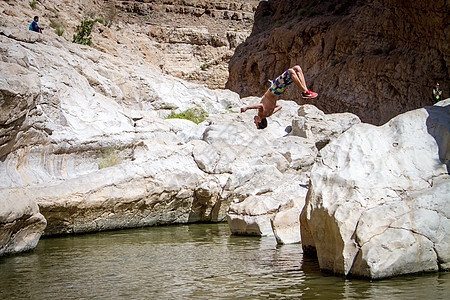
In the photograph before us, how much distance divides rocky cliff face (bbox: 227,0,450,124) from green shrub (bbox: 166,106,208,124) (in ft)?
31.6

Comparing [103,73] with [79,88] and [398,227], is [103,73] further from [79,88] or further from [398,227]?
[398,227]

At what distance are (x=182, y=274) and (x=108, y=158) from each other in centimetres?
577

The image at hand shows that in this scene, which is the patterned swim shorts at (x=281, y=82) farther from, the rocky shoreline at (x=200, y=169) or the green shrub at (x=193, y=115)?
the green shrub at (x=193, y=115)

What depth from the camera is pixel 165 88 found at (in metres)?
18.3

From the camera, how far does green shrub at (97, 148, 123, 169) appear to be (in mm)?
11188

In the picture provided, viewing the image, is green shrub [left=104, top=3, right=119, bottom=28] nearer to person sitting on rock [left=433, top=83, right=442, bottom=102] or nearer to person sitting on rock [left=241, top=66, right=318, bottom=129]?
person sitting on rock [left=433, top=83, right=442, bottom=102]

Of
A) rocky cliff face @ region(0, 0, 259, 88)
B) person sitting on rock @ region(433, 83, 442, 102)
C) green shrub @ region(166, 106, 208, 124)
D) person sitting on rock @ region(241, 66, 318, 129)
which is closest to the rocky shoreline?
green shrub @ region(166, 106, 208, 124)

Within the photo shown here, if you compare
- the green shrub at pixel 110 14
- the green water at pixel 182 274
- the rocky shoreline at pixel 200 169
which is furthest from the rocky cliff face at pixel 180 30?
the green water at pixel 182 274

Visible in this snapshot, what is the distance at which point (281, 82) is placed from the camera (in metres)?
11.0

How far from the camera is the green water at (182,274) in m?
5.00

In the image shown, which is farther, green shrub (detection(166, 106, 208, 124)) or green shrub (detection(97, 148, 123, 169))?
green shrub (detection(166, 106, 208, 124))

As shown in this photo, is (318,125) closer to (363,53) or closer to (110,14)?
(363,53)

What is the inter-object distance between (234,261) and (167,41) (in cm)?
3952

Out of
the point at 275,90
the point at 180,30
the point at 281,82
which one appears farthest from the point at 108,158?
the point at 180,30
